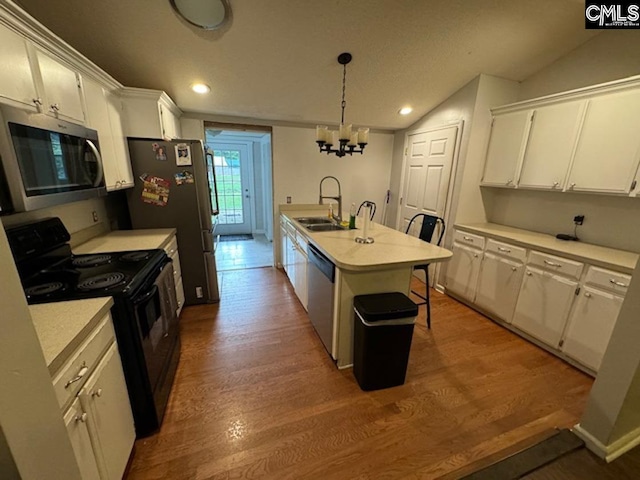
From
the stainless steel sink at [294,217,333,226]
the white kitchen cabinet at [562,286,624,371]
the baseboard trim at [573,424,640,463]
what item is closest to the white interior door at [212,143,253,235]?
the stainless steel sink at [294,217,333,226]

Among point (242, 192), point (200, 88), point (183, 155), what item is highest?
point (200, 88)

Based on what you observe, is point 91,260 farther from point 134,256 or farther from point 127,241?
point 127,241

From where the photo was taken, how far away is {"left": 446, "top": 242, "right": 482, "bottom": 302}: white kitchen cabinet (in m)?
2.88

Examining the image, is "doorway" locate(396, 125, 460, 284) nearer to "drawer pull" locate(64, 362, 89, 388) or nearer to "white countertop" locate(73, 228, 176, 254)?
"white countertop" locate(73, 228, 176, 254)

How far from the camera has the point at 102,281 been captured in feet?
4.50

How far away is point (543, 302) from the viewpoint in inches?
89.9

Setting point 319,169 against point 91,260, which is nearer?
point 91,260

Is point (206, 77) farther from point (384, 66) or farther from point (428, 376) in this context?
point (428, 376)

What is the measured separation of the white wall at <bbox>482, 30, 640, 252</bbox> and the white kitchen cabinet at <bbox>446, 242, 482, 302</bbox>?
27.0 inches

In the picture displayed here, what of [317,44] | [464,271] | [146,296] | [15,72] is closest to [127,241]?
[146,296]

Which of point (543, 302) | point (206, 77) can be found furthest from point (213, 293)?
point (543, 302)

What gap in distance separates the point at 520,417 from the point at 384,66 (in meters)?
3.03

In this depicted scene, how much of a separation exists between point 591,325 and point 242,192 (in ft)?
19.5

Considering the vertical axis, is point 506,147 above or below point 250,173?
above
